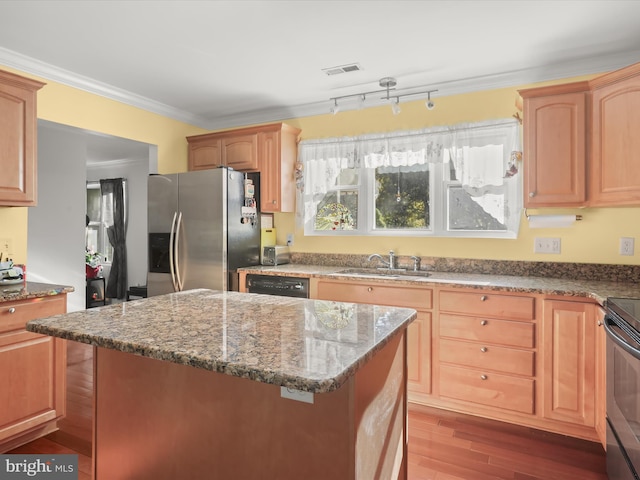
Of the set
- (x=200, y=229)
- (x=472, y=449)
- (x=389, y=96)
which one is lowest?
(x=472, y=449)

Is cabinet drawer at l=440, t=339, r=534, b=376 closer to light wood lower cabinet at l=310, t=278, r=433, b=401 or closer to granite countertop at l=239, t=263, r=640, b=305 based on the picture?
light wood lower cabinet at l=310, t=278, r=433, b=401

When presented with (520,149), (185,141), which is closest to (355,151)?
(520,149)

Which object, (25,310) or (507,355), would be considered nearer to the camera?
(25,310)

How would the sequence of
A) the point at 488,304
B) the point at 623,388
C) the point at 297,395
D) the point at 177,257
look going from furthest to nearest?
the point at 177,257, the point at 488,304, the point at 623,388, the point at 297,395

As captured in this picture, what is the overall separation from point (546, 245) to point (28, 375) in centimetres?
357

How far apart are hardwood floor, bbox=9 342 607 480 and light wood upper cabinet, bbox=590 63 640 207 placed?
1527mm

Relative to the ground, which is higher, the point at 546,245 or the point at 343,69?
the point at 343,69

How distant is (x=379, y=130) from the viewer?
368 cm

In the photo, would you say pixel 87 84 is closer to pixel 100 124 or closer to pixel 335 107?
pixel 100 124

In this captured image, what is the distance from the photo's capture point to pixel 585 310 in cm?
234

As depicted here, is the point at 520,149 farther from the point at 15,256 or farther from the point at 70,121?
the point at 15,256

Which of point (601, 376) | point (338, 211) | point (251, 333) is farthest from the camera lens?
point (338, 211)

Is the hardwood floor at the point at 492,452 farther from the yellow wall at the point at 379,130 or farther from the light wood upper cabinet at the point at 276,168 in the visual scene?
the light wood upper cabinet at the point at 276,168

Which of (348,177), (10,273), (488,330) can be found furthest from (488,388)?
(10,273)
